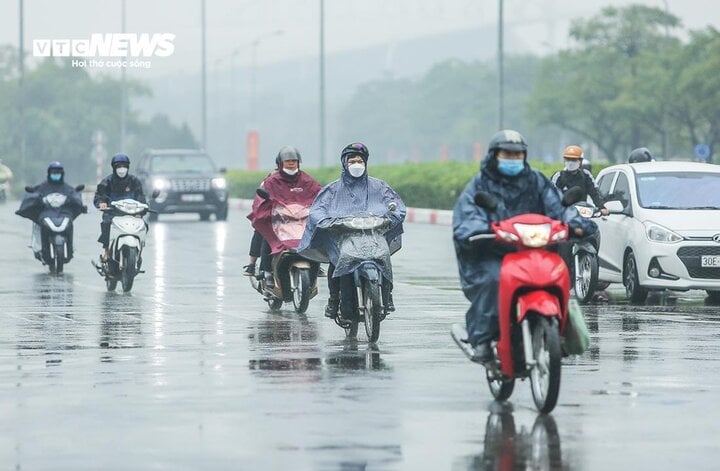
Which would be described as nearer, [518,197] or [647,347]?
[518,197]

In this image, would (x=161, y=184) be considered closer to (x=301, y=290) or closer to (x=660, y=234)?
(x=660, y=234)

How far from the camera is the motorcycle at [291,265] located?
62.2ft

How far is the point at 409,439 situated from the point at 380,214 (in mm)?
6514

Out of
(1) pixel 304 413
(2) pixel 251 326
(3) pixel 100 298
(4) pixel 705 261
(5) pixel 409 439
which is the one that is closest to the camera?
(5) pixel 409 439

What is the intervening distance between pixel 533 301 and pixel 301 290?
27.4 ft

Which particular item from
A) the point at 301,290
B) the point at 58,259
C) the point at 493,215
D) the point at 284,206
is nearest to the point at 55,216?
the point at 58,259

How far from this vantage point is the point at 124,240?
23.1 m

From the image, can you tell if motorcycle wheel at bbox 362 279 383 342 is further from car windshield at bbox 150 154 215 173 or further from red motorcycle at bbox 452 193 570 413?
car windshield at bbox 150 154 215 173

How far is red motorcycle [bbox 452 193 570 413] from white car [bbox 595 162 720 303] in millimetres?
9257

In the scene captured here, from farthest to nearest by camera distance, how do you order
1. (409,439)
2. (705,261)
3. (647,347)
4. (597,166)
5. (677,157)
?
1. (677,157)
2. (597,166)
3. (705,261)
4. (647,347)
5. (409,439)

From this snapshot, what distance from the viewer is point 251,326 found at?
17.3 meters

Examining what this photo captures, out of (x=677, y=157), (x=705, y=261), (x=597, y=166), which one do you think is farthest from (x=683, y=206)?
(x=677, y=157)

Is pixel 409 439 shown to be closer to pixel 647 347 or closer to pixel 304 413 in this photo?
pixel 304 413

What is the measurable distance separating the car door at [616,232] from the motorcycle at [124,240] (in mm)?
5563
